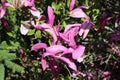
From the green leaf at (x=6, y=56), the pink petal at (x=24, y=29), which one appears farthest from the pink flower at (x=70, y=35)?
the green leaf at (x=6, y=56)

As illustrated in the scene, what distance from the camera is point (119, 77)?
9.27 ft

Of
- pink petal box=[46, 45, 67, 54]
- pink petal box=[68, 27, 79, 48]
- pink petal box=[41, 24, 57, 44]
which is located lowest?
pink petal box=[46, 45, 67, 54]

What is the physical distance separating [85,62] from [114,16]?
67cm

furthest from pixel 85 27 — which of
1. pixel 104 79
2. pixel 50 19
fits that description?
pixel 104 79

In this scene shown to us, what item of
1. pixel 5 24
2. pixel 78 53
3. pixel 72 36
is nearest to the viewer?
pixel 78 53

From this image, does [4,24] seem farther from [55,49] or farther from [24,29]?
[55,49]

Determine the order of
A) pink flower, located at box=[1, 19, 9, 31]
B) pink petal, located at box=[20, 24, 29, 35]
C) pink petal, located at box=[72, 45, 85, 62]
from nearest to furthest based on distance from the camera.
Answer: pink petal, located at box=[72, 45, 85, 62], pink petal, located at box=[20, 24, 29, 35], pink flower, located at box=[1, 19, 9, 31]

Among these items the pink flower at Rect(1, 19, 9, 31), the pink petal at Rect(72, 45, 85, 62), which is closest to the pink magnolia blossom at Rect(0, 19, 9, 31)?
the pink flower at Rect(1, 19, 9, 31)

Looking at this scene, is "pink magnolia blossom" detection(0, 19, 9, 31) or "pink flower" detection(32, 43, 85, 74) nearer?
"pink flower" detection(32, 43, 85, 74)

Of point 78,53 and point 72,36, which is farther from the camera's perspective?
point 72,36

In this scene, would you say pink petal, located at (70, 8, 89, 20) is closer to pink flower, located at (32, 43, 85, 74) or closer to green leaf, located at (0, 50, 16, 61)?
pink flower, located at (32, 43, 85, 74)

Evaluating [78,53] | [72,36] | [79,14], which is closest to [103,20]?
[79,14]

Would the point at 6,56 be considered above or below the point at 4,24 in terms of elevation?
below

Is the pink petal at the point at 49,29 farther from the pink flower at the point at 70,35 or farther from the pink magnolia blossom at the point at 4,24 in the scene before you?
the pink magnolia blossom at the point at 4,24
